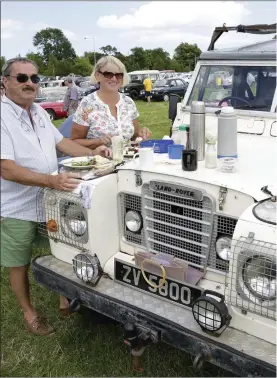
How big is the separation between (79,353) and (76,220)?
953 millimetres

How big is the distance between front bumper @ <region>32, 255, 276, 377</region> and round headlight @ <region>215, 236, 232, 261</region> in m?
0.36

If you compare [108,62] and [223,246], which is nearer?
[223,246]

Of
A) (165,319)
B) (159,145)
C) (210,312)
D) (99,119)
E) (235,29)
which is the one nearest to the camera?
(210,312)

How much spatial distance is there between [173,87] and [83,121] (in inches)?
795

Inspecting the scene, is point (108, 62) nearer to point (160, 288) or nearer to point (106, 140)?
point (106, 140)

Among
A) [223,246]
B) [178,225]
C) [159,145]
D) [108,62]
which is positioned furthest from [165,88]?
[223,246]

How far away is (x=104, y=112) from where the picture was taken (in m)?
3.36

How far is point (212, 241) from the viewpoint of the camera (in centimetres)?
227

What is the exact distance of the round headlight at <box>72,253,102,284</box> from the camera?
8.11 feet

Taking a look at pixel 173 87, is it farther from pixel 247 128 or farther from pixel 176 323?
pixel 176 323

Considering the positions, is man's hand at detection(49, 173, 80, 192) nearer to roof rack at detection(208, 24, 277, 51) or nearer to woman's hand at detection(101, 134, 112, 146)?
woman's hand at detection(101, 134, 112, 146)

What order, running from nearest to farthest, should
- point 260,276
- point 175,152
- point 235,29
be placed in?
point 260,276, point 175,152, point 235,29

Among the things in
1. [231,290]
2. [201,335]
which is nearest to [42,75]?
[231,290]

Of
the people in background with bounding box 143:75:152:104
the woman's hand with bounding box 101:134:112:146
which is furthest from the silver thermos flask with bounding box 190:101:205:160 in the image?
the people in background with bounding box 143:75:152:104
